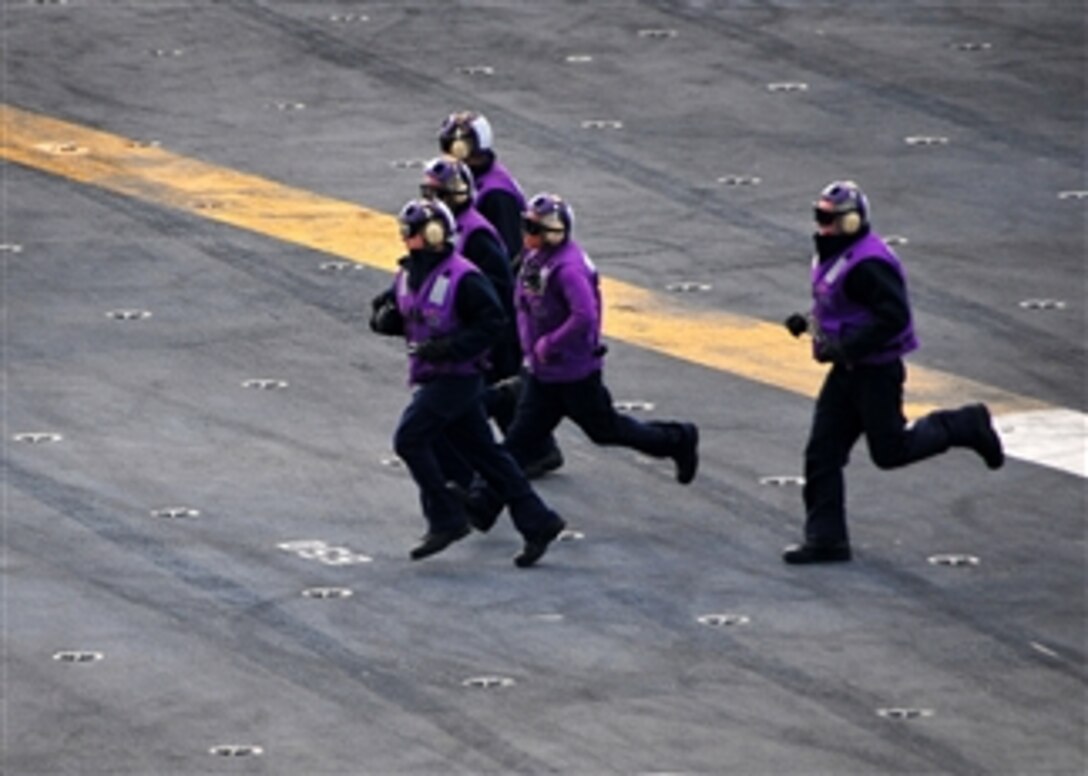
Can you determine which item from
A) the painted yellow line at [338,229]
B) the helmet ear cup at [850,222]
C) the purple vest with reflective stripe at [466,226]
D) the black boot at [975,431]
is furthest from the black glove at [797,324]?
the painted yellow line at [338,229]

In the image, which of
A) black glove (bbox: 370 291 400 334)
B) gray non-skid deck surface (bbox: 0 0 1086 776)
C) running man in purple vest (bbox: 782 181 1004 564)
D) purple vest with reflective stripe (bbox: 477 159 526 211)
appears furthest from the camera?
purple vest with reflective stripe (bbox: 477 159 526 211)

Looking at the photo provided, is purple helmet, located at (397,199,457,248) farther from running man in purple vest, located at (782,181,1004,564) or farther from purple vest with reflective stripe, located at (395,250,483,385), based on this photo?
running man in purple vest, located at (782,181,1004,564)

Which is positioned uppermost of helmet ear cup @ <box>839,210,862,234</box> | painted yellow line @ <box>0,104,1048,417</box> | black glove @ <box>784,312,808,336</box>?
helmet ear cup @ <box>839,210,862,234</box>

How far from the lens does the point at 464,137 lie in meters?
21.7

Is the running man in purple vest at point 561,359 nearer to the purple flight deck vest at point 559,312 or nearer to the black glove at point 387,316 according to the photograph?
the purple flight deck vest at point 559,312

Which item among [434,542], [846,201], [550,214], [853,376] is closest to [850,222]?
[846,201]

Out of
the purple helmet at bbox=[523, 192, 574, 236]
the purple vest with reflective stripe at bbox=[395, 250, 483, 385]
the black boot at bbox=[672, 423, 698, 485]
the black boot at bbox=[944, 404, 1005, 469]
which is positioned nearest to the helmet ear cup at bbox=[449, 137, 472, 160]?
the purple helmet at bbox=[523, 192, 574, 236]

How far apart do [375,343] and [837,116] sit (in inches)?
264

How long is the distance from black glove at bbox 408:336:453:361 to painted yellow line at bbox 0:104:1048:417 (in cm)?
397

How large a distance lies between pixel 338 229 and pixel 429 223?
696 cm

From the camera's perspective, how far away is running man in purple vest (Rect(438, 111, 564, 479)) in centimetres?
2167

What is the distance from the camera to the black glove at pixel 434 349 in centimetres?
2000

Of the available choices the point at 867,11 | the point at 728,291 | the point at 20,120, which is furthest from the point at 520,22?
the point at 728,291

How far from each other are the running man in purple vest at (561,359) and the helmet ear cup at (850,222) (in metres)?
1.35
